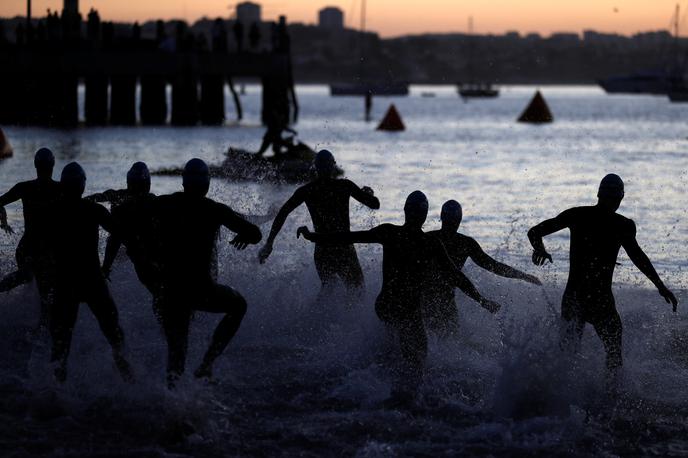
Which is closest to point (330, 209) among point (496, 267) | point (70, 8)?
point (496, 267)

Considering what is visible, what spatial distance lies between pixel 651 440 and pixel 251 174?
68.5 feet

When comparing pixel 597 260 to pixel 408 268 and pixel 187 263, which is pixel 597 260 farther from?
pixel 187 263

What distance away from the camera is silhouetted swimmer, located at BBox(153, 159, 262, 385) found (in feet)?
23.4

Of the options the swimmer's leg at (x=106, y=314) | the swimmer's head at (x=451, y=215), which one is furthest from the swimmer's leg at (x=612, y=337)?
the swimmer's leg at (x=106, y=314)

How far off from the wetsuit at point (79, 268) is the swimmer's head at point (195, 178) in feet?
2.18

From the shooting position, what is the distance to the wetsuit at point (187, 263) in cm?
712

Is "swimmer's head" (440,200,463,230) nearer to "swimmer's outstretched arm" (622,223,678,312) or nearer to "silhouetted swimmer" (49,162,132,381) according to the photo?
"swimmer's outstretched arm" (622,223,678,312)

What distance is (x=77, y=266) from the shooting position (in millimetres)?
7395

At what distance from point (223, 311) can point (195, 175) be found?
0.91m

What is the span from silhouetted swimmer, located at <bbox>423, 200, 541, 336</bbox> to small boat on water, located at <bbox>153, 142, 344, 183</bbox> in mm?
17203

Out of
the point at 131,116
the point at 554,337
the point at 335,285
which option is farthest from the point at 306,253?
the point at 131,116

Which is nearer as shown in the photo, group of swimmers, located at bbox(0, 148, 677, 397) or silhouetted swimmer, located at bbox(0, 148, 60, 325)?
group of swimmers, located at bbox(0, 148, 677, 397)

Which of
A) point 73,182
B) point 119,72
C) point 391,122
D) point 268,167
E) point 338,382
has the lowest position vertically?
point 391,122

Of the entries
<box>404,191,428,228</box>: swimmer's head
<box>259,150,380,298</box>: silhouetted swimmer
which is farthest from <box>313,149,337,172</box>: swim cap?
<box>404,191,428,228</box>: swimmer's head
